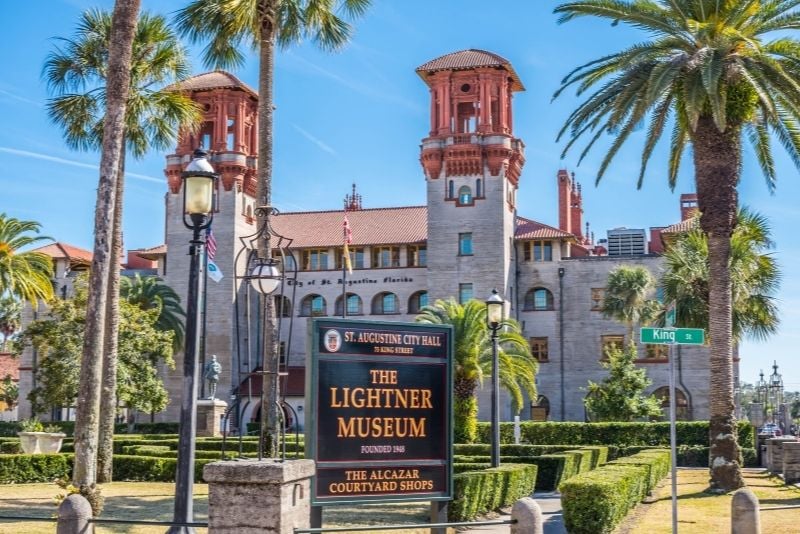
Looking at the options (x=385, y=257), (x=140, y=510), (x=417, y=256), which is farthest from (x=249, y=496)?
(x=385, y=257)

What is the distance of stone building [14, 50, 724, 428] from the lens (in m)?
57.7

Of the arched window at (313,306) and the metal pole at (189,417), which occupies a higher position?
the arched window at (313,306)

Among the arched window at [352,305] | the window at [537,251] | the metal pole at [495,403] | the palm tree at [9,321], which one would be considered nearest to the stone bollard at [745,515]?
the metal pole at [495,403]

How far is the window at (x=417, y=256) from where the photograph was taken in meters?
62.0

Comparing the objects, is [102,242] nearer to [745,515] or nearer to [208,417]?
[745,515]

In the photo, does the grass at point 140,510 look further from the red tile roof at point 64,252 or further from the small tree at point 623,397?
Result: the red tile roof at point 64,252

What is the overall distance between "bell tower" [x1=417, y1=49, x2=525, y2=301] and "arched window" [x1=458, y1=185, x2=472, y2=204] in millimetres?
61

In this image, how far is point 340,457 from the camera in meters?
11.8

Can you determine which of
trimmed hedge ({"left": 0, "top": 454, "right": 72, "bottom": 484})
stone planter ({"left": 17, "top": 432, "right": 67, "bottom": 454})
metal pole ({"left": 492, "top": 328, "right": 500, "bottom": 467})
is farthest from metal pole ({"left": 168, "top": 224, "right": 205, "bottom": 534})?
stone planter ({"left": 17, "top": 432, "right": 67, "bottom": 454})

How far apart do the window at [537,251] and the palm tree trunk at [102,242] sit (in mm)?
42288

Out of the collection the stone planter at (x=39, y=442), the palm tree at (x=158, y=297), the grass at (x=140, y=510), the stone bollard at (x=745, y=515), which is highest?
the palm tree at (x=158, y=297)

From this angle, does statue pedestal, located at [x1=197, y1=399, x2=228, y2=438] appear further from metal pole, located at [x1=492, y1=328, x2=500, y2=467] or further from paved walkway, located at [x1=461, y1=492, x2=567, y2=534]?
metal pole, located at [x1=492, y1=328, x2=500, y2=467]

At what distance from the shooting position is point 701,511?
66.6ft

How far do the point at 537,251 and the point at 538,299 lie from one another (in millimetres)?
3026
